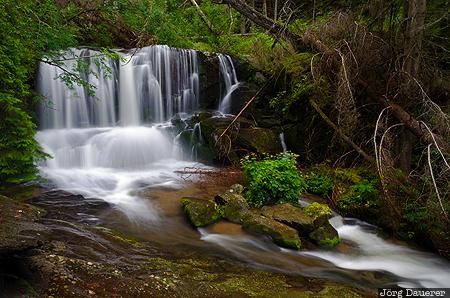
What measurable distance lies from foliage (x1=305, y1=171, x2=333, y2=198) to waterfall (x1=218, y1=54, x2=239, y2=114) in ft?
13.4

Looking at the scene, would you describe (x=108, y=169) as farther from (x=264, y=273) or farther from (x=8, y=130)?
(x=264, y=273)

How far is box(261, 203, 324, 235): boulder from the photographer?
636 centimetres

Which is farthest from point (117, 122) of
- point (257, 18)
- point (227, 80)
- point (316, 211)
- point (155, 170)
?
point (316, 211)

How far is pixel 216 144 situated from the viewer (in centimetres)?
973

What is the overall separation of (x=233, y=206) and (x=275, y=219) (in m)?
0.76

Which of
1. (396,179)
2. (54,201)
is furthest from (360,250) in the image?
(54,201)

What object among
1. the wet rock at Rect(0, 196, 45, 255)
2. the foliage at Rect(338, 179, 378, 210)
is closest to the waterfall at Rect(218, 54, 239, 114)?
the foliage at Rect(338, 179, 378, 210)

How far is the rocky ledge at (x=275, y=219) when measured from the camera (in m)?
6.16

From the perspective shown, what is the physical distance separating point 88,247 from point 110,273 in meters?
0.82

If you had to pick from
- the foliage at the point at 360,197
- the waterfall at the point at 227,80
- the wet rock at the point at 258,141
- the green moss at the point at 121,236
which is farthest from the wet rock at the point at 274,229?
the waterfall at the point at 227,80

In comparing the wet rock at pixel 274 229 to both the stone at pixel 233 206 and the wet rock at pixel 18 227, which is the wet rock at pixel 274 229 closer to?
the stone at pixel 233 206

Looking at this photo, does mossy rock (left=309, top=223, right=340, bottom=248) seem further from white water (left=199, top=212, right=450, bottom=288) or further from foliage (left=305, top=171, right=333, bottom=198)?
foliage (left=305, top=171, right=333, bottom=198)

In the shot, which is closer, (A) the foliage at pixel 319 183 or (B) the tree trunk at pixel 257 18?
(A) the foliage at pixel 319 183

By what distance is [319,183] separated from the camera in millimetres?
8539
